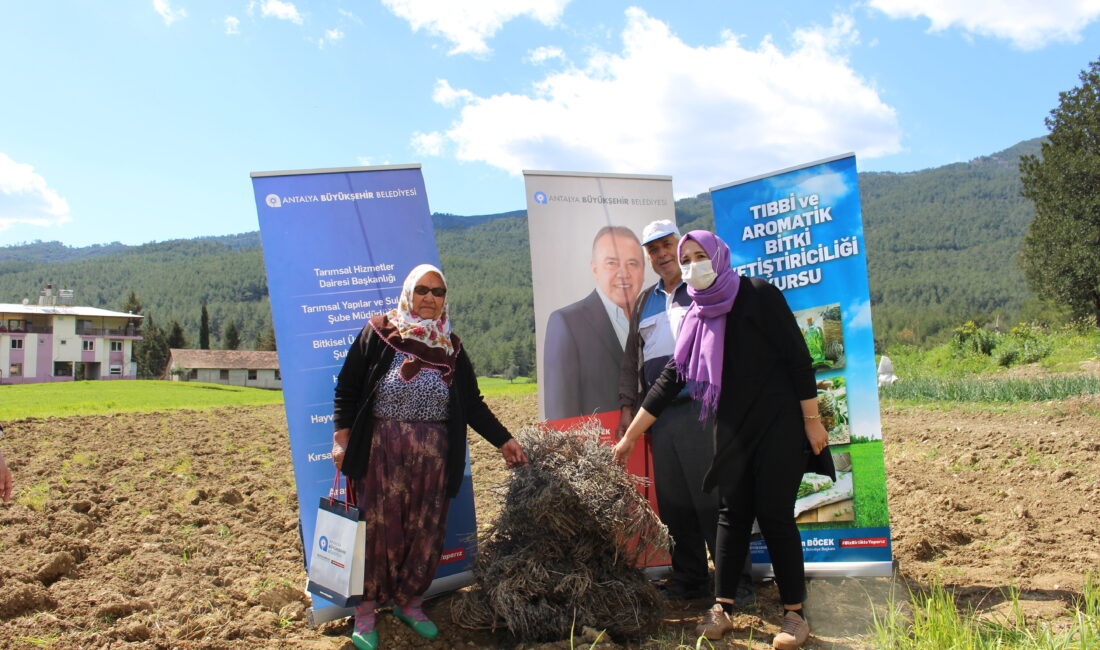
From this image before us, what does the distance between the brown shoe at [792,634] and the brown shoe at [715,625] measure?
20cm

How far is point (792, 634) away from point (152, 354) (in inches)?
2887

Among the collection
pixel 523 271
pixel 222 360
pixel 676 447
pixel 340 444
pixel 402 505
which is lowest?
pixel 402 505

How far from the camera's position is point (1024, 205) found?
133 metres

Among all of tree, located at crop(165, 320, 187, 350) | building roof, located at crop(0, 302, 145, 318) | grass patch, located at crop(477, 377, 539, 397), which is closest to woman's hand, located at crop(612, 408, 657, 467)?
grass patch, located at crop(477, 377, 539, 397)

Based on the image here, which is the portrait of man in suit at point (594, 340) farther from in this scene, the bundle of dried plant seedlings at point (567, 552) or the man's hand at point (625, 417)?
the bundle of dried plant seedlings at point (567, 552)

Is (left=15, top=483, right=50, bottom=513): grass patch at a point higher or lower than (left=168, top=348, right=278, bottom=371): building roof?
lower

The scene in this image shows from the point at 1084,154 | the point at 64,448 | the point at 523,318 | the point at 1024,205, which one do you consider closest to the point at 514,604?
the point at 64,448

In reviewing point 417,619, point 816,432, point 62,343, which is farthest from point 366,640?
point 62,343

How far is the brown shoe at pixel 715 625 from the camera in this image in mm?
3129

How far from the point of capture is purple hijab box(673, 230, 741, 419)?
3127 millimetres

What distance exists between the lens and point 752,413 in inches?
123

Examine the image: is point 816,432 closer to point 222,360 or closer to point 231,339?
point 222,360

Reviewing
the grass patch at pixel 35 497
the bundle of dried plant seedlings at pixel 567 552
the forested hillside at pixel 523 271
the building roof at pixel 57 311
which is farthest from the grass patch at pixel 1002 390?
the building roof at pixel 57 311

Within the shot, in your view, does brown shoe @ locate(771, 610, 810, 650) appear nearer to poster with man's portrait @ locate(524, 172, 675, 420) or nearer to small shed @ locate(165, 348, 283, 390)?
poster with man's portrait @ locate(524, 172, 675, 420)
